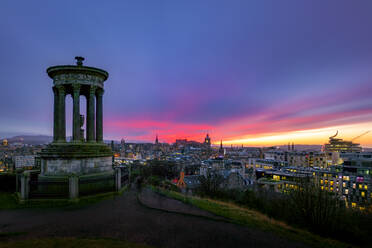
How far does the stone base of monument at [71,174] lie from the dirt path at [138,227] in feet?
5.29

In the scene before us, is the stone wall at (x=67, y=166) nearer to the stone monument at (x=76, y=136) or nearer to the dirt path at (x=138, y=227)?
the stone monument at (x=76, y=136)

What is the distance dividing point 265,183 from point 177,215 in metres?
63.8

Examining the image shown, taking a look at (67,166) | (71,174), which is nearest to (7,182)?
(67,166)

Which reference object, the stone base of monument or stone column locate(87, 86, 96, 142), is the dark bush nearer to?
the stone base of monument

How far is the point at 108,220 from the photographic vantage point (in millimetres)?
9906

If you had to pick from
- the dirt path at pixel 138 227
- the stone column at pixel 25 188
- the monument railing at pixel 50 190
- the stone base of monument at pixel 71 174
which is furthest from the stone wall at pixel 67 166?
the dirt path at pixel 138 227

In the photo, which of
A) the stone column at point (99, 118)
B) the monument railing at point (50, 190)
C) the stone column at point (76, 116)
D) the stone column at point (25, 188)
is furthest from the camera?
Result: the stone column at point (99, 118)

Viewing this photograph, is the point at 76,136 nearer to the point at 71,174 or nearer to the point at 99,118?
the point at 99,118

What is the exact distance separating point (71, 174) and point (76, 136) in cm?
405

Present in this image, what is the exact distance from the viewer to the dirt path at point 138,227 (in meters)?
8.08

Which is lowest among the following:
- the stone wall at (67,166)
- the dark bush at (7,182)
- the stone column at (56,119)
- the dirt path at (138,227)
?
the dirt path at (138,227)

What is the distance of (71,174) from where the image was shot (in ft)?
43.4

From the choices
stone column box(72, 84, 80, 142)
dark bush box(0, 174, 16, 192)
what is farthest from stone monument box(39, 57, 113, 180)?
dark bush box(0, 174, 16, 192)

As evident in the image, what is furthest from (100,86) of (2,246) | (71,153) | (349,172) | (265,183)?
(349,172)
